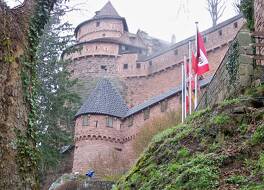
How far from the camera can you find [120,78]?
164ft

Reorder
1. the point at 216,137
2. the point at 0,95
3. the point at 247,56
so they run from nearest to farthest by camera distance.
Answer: the point at 0,95 < the point at 216,137 < the point at 247,56

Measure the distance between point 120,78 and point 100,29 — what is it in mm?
7300

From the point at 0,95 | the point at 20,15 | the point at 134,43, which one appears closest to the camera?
the point at 0,95

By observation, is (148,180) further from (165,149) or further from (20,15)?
(20,15)

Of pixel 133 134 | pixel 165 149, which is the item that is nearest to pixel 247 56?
pixel 165 149

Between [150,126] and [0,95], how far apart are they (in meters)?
28.8

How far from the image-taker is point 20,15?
20.6 ft

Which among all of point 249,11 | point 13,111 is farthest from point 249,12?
point 13,111

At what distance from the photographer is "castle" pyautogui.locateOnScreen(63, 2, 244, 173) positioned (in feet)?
123

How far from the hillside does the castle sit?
2375cm

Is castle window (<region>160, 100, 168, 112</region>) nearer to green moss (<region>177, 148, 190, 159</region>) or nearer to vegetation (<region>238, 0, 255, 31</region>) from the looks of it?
vegetation (<region>238, 0, 255, 31</region>)

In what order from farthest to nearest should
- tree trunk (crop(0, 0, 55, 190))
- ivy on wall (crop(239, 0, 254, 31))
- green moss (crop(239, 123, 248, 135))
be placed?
ivy on wall (crop(239, 0, 254, 31)) → green moss (crop(239, 123, 248, 135)) → tree trunk (crop(0, 0, 55, 190))

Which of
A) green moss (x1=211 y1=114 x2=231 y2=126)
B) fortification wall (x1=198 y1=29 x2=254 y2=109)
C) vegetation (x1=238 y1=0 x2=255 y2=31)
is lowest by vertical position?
green moss (x1=211 y1=114 x2=231 y2=126)

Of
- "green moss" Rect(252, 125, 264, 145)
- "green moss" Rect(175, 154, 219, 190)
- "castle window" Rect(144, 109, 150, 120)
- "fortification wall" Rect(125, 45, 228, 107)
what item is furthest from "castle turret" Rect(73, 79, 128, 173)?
"green moss" Rect(252, 125, 264, 145)
